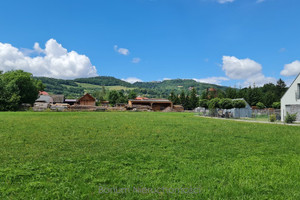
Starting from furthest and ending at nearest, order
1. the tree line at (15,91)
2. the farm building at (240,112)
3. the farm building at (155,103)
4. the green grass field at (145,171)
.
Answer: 1. the farm building at (155,103)
2. the tree line at (15,91)
3. the farm building at (240,112)
4. the green grass field at (145,171)

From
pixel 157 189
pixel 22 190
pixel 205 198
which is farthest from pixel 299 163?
pixel 22 190

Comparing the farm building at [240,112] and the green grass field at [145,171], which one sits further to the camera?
the farm building at [240,112]

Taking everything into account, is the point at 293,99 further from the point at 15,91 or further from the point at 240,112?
the point at 15,91

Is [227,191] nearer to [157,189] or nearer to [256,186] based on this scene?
[256,186]

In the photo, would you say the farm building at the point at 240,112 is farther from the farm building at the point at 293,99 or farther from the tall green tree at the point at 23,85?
the tall green tree at the point at 23,85

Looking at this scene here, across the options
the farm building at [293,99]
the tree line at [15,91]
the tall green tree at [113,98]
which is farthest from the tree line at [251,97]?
the tree line at [15,91]

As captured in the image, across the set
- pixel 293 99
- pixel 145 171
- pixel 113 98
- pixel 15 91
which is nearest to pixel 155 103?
pixel 113 98

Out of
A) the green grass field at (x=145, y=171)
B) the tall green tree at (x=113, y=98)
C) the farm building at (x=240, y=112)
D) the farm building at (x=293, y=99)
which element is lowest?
the green grass field at (x=145, y=171)

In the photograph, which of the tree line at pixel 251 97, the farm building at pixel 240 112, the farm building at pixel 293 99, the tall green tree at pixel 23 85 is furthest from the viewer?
the tall green tree at pixel 23 85

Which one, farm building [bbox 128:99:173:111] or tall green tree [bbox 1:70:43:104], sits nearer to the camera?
tall green tree [bbox 1:70:43:104]

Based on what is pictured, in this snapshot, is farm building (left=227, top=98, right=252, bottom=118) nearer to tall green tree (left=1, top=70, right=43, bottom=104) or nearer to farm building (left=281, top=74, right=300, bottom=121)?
farm building (left=281, top=74, right=300, bottom=121)

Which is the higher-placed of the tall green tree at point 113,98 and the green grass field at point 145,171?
the tall green tree at point 113,98

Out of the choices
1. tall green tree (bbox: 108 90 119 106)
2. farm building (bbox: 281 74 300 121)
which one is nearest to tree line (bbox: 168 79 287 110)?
farm building (bbox: 281 74 300 121)

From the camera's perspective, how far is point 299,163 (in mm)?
5863
